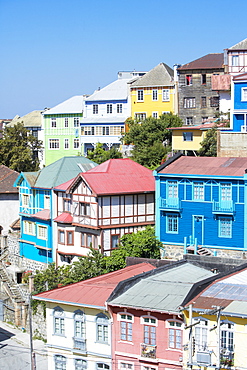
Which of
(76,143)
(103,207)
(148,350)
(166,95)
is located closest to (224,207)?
(103,207)

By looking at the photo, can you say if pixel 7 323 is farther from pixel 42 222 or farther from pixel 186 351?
pixel 186 351

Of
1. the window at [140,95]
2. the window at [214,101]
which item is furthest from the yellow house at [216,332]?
the window at [140,95]

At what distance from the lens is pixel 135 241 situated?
45.6 metres

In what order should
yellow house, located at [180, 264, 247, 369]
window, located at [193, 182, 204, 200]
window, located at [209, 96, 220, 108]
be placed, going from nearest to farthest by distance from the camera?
yellow house, located at [180, 264, 247, 369] < window, located at [193, 182, 204, 200] < window, located at [209, 96, 220, 108]

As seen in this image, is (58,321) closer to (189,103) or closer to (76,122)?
(189,103)

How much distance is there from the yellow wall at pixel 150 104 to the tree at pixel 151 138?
384cm

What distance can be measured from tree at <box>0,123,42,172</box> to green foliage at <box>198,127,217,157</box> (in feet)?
82.5

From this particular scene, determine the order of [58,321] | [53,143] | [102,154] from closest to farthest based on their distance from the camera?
[58,321], [102,154], [53,143]

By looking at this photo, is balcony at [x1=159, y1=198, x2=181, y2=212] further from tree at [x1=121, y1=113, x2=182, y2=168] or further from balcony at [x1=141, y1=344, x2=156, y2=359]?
balcony at [x1=141, y1=344, x2=156, y2=359]

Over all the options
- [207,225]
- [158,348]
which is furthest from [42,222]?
[158,348]

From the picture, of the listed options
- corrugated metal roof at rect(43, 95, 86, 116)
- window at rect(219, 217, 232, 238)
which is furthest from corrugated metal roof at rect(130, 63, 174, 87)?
window at rect(219, 217, 232, 238)

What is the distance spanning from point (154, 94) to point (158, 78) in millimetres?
1844

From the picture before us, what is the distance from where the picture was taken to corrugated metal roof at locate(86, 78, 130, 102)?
7562 cm

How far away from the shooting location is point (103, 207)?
4712cm
